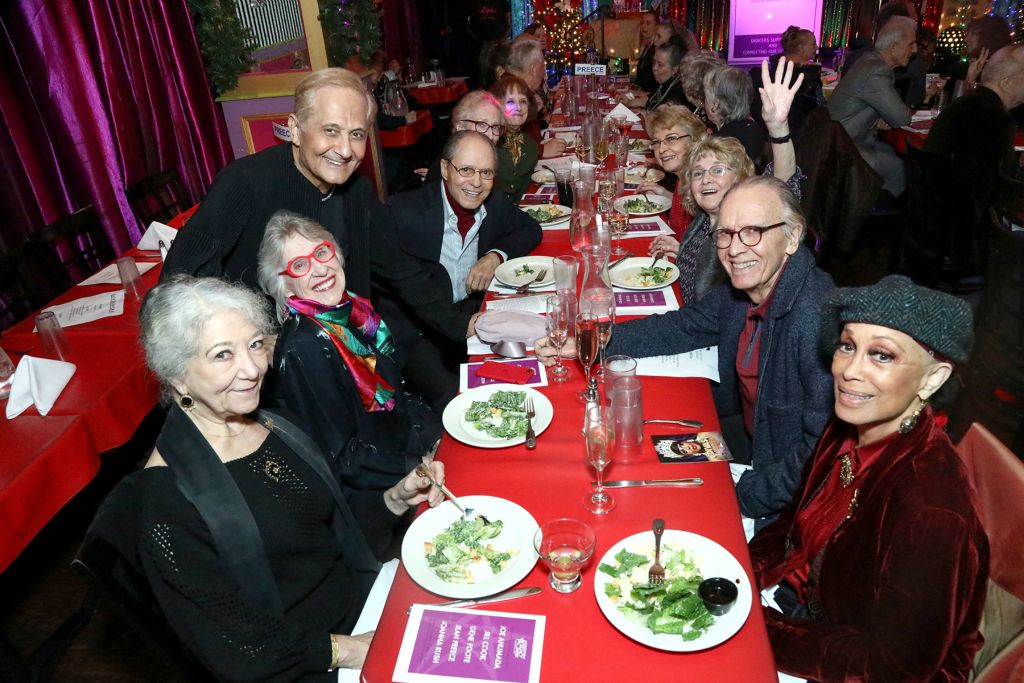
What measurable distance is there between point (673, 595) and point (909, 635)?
439mm

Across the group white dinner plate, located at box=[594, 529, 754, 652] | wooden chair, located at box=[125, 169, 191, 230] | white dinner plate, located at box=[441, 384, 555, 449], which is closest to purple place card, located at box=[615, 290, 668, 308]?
white dinner plate, located at box=[441, 384, 555, 449]

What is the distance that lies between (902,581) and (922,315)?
20.2 inches

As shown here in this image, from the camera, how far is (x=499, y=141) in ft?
13.2

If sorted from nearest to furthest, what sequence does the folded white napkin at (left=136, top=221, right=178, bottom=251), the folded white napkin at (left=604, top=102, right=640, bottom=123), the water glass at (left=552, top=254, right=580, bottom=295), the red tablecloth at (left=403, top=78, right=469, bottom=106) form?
the water glass at (left=552, top=254, right=580, bottom=295) < the folded white napkin at (left=136, top=221, right=178, bottom=251) < the folded white napkin at (left=604, top=102, right=640, bottom=123) < the red tablecloth at (left=403, top=78, right=469, bottom=106)

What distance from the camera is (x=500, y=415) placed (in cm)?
191

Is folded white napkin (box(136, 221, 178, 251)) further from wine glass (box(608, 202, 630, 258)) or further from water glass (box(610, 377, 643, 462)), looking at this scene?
water glass (box(610, 377, 643, 462))

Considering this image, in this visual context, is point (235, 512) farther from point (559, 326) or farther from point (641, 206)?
point (641, 206)

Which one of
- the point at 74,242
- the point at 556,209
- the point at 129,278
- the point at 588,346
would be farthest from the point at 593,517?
the point at 74,242

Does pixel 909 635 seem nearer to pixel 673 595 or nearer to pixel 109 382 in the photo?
pixel 673 595

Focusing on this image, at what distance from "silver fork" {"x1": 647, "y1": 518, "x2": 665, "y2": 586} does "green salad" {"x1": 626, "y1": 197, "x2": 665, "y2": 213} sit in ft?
8.68

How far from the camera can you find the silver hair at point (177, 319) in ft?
5.00

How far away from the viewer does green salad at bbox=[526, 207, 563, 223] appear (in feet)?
12.4

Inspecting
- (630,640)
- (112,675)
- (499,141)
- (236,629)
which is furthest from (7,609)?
(499,141)

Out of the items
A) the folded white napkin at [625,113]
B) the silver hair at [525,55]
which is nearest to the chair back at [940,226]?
the folded white napkin at [625,113]
